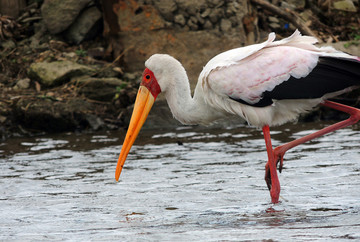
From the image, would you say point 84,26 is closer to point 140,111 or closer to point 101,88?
point 101,88

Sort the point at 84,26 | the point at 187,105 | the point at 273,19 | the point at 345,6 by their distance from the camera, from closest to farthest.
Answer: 1. the point at 187,105
2. the point at 84,26
3. the point at 273,19
4. the point at 345,6

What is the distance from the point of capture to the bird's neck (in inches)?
237

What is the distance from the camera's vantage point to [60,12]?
11.6 m

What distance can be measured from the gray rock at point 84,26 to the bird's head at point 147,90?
18.9ft

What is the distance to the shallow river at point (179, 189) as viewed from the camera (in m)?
4.56

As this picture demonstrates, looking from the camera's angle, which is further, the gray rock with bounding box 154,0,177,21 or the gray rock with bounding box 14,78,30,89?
the gray rock with bounding box 154,0,177,21

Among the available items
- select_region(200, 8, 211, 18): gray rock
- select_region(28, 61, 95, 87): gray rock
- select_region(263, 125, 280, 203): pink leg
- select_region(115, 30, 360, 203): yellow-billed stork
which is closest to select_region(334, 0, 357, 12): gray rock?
select_region(200, 8, 211, 18): gray rock

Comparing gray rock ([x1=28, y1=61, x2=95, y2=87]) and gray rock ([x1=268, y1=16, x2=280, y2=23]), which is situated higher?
gray rock ([x1=268, y1=16, x2=280, y2=23])

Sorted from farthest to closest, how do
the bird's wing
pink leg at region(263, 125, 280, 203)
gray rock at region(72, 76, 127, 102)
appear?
1. gray rock at region(72, 76, 127, 102)
2. the bird's wing
3. pink leg at region(263, 125, 280, 203)

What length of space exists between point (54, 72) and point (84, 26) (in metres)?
1.44

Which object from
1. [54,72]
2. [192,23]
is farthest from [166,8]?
[54,72]

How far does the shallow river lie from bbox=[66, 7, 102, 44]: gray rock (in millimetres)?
2802

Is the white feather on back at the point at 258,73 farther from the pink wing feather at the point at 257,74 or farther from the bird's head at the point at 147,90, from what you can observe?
the bird's head at the point at 147,90

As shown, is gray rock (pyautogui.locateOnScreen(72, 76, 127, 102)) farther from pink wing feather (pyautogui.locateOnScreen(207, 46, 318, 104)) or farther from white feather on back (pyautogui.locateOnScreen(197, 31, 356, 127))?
pink wing feather (pyautogui.locateOnScreen(207, 46, 318, 104))
